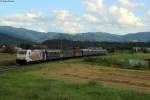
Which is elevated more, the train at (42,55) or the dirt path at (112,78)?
the train at (42,55)

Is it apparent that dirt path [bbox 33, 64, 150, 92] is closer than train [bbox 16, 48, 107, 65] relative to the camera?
Yes

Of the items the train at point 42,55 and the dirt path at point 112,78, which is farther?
the train at point 42,55

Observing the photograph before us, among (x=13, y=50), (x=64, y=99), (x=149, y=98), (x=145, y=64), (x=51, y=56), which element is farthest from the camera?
(x=13, y=50)

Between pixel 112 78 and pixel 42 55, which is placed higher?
pixel 42 55

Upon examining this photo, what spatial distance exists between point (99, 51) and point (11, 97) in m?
112

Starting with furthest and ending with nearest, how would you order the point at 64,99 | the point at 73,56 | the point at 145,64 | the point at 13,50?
the point at 13,50
the point at 73,56
the point at 145,64
the point at 64,99

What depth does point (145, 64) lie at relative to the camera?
72.2 meters

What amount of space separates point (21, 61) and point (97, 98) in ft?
142

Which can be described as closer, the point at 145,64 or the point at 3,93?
the point at 3,93

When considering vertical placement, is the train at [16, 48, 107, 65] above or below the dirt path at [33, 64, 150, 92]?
above

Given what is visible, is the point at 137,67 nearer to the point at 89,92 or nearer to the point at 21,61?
the point at 21,61

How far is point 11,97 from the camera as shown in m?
19.1

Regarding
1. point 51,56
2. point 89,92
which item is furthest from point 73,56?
point 89,92

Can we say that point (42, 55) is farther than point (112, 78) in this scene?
Yes
